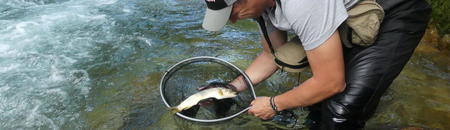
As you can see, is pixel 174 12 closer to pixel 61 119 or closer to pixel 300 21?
pixel 61 119

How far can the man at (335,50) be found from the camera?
7.34 feet

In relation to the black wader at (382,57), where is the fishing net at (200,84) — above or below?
below

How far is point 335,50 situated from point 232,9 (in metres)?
0.68

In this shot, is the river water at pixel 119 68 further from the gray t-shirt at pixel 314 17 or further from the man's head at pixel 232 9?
the gray t-shirt at pixel 314 17

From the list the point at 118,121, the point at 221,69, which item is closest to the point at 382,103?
the point at 221,69

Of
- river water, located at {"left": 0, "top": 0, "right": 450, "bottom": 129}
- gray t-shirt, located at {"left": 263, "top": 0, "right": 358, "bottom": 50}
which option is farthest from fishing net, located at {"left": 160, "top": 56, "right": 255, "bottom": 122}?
gray t-shirt, located at {"left": 263, "top": 0, "right": 358, "bottom": 50}

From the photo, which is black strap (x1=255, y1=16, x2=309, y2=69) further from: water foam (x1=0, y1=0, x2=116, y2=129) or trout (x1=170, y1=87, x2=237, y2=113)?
water foam (x1=0, y1=0, x2=116, y2=129)

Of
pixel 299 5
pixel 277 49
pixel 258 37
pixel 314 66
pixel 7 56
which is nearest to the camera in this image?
pixel 299 5

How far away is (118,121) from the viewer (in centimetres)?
376

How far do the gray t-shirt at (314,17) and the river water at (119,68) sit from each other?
141 centimetres

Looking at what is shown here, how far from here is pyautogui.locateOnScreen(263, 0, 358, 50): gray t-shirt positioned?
219cm

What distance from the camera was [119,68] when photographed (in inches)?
189

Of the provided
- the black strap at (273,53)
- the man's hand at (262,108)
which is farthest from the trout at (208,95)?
the black strap at (273,53)

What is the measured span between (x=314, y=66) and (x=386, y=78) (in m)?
0.68
